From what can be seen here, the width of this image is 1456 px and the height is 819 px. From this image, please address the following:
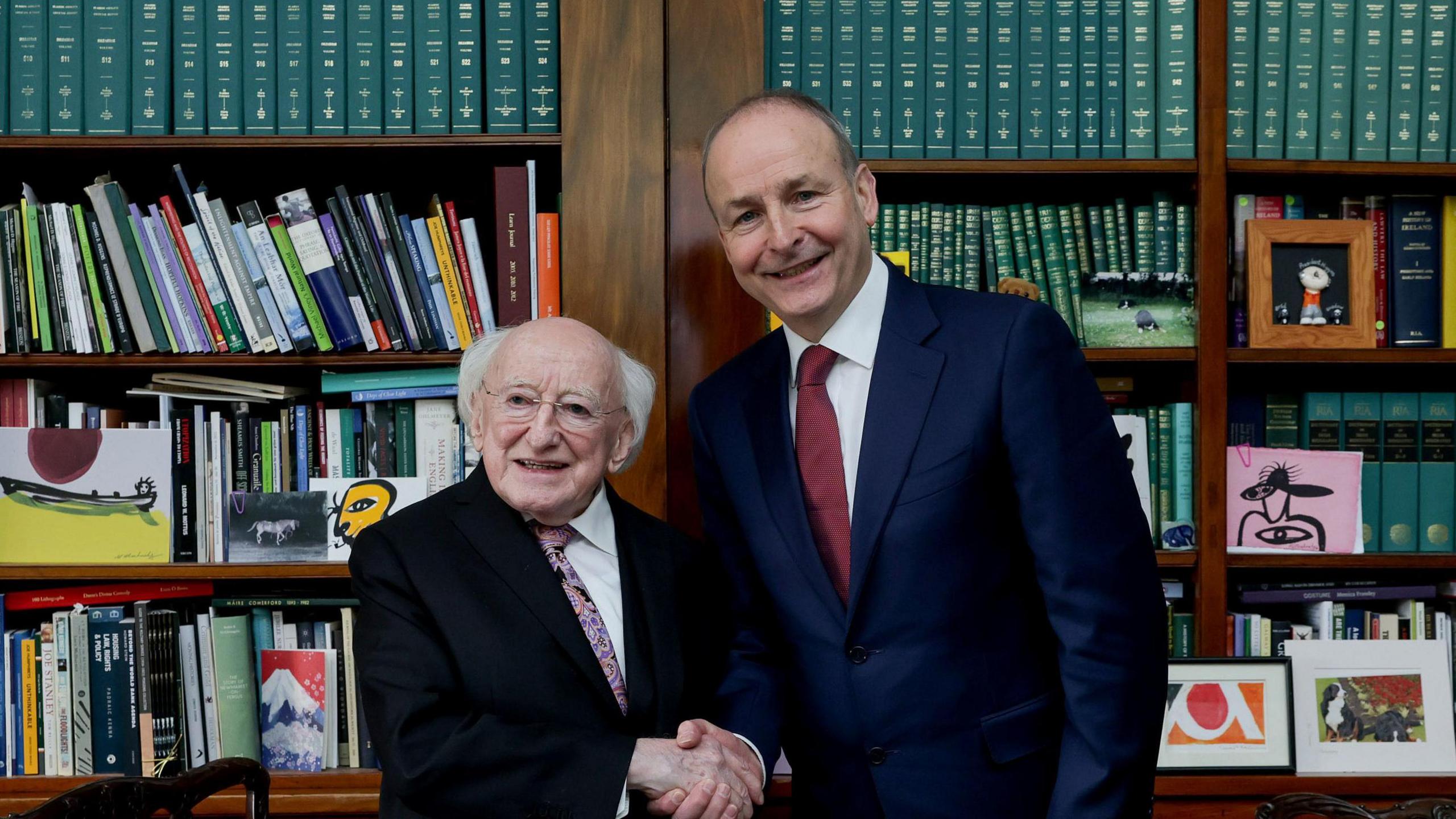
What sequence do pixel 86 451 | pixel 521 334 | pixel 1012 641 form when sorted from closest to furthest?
1. pixel 1012 641
2. pixel 521 334
3. pixel 86 451

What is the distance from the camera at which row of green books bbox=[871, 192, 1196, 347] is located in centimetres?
225

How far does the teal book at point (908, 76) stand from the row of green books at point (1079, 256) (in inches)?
5.2

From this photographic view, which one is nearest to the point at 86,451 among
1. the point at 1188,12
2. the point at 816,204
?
the point at 816,204

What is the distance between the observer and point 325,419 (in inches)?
87.1

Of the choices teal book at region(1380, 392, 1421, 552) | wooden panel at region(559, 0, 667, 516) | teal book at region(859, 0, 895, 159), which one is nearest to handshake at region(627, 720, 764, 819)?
wooden panel at region(559, 0, 667, 516)

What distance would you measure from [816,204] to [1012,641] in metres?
0.70

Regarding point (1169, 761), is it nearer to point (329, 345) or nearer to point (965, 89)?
point (965, 89)

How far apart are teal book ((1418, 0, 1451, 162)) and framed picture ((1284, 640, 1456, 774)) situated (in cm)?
108

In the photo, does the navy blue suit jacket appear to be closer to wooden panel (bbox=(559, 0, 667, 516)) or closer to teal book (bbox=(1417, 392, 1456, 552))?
wooden panel (bbox=(559, 0, 667, 516))

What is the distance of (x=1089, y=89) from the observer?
2254 millimetres

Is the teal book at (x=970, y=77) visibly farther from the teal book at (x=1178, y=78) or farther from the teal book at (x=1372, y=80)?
the teal book at (x=1372, y=80)

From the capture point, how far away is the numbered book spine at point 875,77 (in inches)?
88.4

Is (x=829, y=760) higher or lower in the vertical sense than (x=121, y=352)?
lower

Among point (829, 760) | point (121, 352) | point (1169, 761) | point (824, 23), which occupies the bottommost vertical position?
point (1169, 761)
